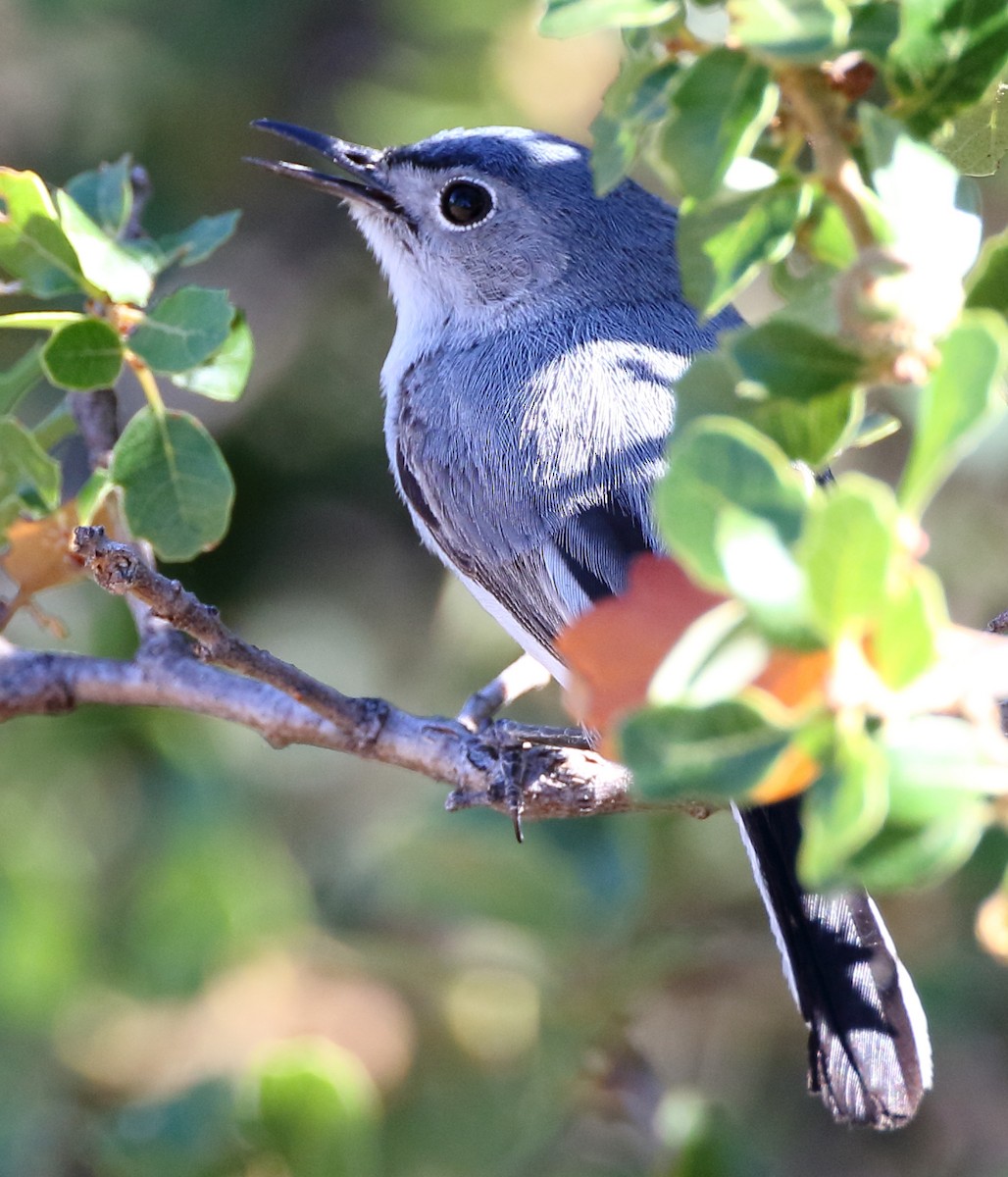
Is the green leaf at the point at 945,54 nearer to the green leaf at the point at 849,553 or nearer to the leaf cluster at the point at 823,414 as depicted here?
the leaf cluster at the point at 823,414

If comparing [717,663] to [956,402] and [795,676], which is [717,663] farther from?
[956,402]

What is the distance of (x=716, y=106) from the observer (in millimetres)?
1167

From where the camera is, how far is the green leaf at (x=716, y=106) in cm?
116

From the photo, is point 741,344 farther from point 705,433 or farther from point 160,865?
point 160,865

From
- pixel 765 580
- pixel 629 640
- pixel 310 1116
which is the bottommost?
pixel 310 1116

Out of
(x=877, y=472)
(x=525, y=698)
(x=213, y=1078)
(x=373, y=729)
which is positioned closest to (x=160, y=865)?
(x=213, y=1078)

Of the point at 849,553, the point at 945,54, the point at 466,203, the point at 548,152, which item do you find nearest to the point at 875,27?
the point at 945,54

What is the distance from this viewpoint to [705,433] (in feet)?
2.99

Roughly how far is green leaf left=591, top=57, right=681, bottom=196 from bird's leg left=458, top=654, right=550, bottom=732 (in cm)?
113

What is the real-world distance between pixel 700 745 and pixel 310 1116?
161cm

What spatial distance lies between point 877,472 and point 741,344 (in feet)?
8.96

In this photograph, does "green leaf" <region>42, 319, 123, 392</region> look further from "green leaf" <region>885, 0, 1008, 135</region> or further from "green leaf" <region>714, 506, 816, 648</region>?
"green leaf" <region>714, 506, 816, 648</region>

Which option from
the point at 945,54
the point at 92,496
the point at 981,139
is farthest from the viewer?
the point at 92,496

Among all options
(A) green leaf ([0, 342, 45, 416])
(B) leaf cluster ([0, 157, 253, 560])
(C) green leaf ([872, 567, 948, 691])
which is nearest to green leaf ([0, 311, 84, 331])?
(B) leaf cluster ([0, 157, 253, 560])
